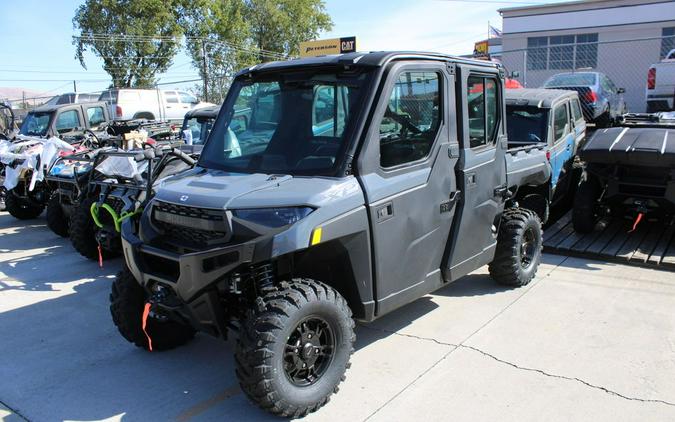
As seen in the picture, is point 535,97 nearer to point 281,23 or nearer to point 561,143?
point 561,143

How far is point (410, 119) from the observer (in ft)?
13.3

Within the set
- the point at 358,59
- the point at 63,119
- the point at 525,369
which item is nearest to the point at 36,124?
the point at 63,119

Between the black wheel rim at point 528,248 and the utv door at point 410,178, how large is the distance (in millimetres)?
1709

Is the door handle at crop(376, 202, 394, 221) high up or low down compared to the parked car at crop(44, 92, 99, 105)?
down

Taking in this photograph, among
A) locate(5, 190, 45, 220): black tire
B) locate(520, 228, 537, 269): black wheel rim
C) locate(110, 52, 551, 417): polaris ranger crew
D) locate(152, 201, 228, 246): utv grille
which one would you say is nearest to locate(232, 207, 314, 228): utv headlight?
locate(110, 52, 551, 417): polaris ranger crew

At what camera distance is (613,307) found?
509 centimetres

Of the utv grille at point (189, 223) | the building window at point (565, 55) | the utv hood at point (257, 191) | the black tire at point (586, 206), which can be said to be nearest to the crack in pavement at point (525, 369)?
the utv hood at point (257, 191)

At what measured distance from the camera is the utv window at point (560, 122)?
27.2 feet

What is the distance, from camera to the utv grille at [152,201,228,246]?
331 centimetres

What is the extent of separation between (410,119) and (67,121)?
35.9 ft

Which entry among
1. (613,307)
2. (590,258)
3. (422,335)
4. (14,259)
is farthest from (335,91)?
(14,259)

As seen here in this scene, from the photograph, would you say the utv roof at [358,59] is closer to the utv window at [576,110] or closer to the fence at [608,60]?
the utv window at [576,110]

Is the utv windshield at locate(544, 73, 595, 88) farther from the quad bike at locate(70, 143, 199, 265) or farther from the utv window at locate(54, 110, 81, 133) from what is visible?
the utv window at locate(54, 110, 81, 133)

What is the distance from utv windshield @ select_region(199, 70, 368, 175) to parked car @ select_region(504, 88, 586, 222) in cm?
440
